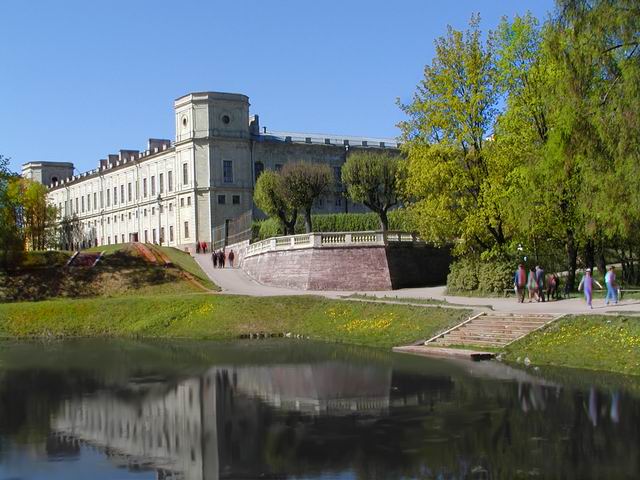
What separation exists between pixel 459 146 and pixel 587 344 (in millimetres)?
17024

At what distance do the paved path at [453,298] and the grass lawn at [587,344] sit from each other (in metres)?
1.78

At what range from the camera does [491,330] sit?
2944 cm

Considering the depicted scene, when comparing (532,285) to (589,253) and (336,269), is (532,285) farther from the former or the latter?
(336,269)

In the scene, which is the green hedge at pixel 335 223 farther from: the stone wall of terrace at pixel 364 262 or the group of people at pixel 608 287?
the group of people at pixel 608 287

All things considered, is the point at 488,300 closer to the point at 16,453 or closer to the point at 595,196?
the point at 595,196

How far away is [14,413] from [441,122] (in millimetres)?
26280

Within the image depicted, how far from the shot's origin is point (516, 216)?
37.1m

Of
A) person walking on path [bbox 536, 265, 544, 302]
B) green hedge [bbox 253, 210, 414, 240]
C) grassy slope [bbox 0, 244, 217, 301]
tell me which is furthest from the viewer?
green hedge [bbox 253, 210, 414, 240]

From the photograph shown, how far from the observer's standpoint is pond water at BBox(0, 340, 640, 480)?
14117 millimetres

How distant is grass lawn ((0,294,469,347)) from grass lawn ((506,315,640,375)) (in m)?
5.57

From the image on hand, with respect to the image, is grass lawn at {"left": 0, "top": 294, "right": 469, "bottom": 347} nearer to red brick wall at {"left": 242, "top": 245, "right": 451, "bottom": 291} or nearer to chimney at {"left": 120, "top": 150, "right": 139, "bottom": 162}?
red brick wall at {"left": 242, "top": 245, "right": 451, "bottom": 291}

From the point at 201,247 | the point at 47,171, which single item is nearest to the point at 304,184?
the point at 201,247

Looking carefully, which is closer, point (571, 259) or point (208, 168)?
point (571, 259)

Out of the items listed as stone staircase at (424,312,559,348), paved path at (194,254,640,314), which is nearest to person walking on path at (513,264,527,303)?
paved path at (194,254,640,314)
